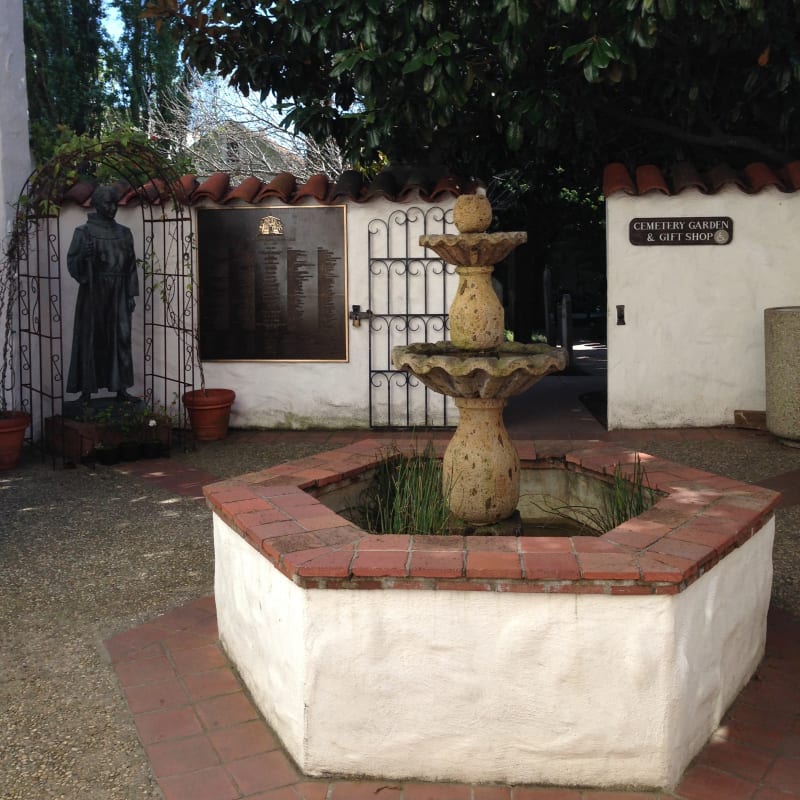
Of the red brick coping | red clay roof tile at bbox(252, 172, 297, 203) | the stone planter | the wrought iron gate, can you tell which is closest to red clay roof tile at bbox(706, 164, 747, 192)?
the stone planter

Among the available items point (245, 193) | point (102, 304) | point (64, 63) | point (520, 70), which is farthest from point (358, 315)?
point (64, 63)

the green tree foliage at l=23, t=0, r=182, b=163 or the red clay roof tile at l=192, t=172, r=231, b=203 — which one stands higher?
the green tree foliage at l=23, t=0, r=182, b=163

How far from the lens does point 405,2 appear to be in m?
7.76

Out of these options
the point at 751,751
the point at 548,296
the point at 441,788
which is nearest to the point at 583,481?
the point at 751,751

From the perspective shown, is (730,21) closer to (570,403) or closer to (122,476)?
(570,403)

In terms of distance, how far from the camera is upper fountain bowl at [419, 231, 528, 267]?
4.30 m

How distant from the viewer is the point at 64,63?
23.5 meters

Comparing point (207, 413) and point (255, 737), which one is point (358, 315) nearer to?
point (207, 413)

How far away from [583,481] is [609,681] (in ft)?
6.28

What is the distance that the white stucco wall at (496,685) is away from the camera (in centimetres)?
327

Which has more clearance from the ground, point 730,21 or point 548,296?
point 730,21

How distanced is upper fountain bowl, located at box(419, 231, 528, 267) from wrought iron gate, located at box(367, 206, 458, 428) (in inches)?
196

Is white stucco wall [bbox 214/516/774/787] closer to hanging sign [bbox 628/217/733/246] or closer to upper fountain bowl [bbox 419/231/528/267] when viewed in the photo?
upper fountain bowl [bbox 419/231/528/267]

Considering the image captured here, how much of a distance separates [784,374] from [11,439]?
6.70m
